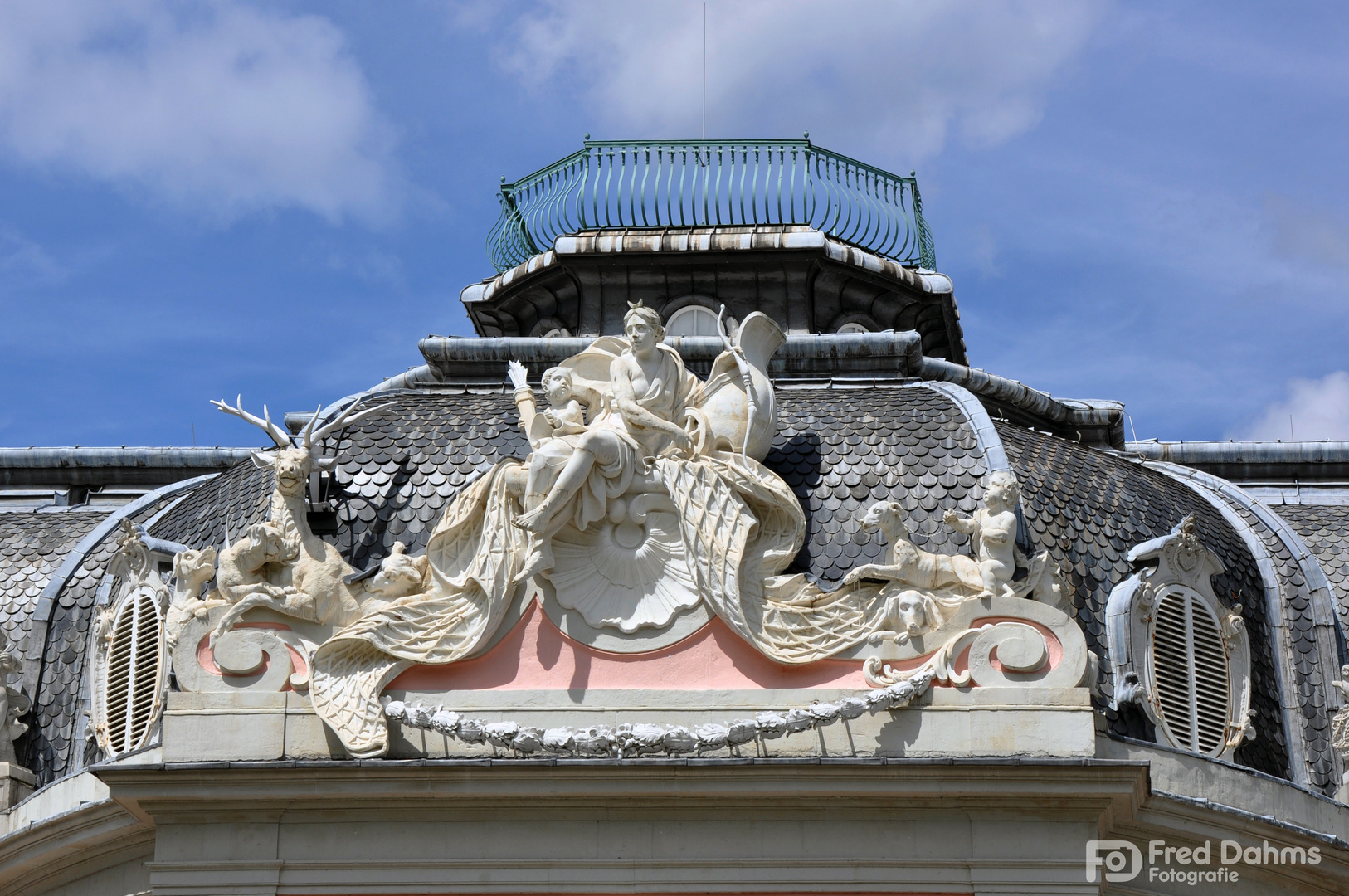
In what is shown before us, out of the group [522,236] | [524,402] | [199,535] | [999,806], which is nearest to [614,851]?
[999,806]

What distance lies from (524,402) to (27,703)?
7.16m

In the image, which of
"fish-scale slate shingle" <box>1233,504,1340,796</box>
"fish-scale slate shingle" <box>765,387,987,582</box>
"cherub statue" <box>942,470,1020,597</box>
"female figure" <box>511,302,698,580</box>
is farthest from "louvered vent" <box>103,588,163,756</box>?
"fish-scale slate shingle" <box>1233,504,1340,796</box>

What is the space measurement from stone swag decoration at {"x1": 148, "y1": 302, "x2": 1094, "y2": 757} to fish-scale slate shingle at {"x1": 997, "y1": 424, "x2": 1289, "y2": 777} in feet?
5.96

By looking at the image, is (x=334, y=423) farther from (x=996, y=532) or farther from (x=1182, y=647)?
(x=1182, y=647)

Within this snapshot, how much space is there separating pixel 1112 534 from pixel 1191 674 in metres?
1.85

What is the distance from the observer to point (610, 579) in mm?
23562

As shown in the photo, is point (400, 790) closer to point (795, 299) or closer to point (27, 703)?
point (27, 703)

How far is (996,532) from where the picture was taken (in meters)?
23.2

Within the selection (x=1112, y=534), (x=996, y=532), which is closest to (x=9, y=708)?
(x=996, y=532)

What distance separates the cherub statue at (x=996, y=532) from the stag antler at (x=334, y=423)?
7.34m

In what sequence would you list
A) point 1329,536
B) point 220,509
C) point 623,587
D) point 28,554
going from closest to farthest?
point 623,587 → point 220,509 → point 1329,536 → point 28,554

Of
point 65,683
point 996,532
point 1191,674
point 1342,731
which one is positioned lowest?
point 1342,731

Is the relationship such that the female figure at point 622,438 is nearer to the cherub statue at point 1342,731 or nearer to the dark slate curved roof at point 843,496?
the dark slate curved roof at point 843,496

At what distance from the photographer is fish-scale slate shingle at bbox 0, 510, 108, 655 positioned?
2777cm
